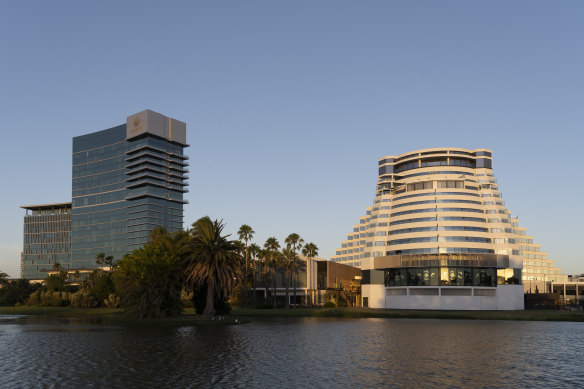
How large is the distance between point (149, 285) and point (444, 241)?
9431 cm

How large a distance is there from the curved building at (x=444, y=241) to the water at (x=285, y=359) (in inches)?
3204

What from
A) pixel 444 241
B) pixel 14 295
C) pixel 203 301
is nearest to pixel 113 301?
pixel 203 301

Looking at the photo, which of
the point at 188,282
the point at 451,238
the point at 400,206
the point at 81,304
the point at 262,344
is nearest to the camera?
the point at 262,344

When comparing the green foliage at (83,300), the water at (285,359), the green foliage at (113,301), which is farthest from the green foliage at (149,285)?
the green foliage at (83,300)

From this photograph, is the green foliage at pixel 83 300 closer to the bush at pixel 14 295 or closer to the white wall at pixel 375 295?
the bush at pixel 14 295

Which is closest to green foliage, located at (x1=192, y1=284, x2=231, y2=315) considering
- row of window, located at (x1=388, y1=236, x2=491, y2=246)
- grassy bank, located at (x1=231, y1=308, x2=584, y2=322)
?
grassy bank, located at (x1=231, y1=308, x2=584, y2=322)

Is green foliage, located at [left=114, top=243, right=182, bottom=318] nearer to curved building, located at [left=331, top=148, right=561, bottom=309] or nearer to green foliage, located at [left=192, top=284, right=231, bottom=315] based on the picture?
green foliage, located at [left=192, top=284, right=231, bottom=315]

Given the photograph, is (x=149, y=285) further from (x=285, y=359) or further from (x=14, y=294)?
(x=14, y=294)

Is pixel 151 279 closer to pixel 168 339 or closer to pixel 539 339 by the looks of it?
pixel 168 339

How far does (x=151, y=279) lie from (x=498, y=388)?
63.5 meters

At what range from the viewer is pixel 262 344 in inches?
2311

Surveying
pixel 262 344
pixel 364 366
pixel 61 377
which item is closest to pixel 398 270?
pixel 262 344

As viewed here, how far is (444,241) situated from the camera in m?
155

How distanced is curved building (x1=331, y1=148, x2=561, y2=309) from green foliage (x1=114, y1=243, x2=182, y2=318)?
281ft
